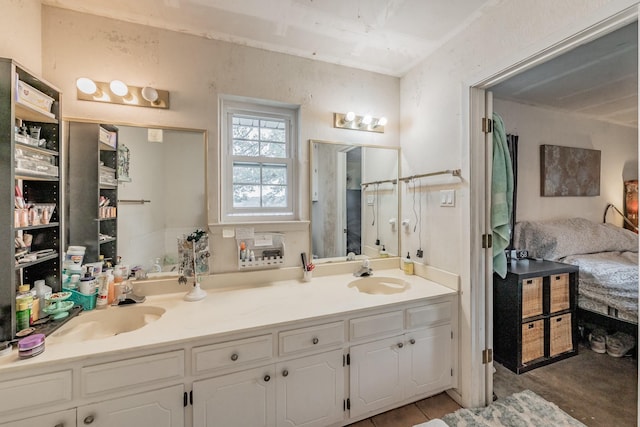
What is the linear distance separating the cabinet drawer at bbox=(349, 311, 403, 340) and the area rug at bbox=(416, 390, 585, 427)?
2.17 feet

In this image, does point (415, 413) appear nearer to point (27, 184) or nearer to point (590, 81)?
point (27, 184)

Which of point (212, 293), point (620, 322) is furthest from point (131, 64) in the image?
point (620, 322)

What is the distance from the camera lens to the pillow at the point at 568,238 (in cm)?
277

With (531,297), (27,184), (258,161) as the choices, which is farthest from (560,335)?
(27,184)

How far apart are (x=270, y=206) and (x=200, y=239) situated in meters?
0.58

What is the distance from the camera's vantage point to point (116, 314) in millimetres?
1493

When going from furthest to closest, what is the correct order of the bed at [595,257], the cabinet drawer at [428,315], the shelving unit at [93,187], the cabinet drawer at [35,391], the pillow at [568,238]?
the pillow at [568,238] < the bed at [595,257] < the cabinet drawer at [428,315] < the shelving unit at [93,187] < the cabinet drawer at [35,391]

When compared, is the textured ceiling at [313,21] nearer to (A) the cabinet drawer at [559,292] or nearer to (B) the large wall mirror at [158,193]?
(B) the large wall mirror at [158,193]

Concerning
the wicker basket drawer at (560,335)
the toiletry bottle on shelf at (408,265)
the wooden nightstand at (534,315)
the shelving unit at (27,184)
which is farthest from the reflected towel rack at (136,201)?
the wicker basket drawer at (560,335)

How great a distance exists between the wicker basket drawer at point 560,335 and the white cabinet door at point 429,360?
1.17m

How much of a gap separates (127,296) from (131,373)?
0.59m

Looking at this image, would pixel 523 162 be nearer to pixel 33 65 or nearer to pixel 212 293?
pixel 212 293

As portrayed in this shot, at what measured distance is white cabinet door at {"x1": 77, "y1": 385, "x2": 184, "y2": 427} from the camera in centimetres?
111

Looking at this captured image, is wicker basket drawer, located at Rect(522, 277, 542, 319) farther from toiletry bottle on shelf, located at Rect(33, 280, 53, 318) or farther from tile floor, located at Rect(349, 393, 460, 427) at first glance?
toiletry bottle on shelf, located at Rect(33, 280, 53, 318)
